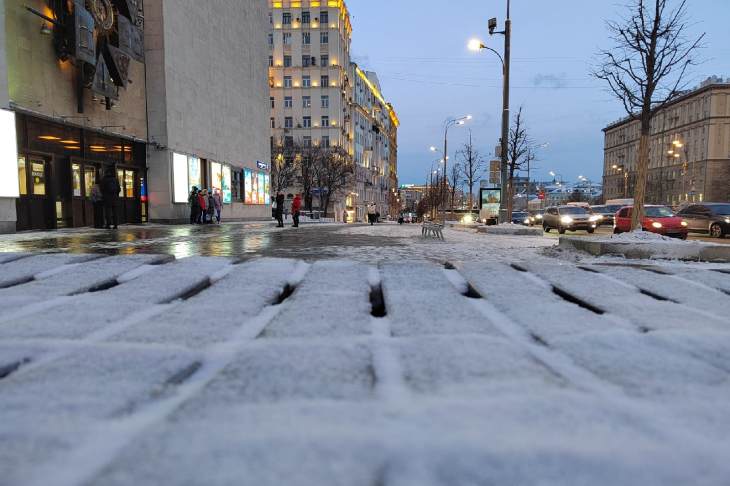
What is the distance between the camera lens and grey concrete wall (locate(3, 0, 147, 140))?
12.9 m

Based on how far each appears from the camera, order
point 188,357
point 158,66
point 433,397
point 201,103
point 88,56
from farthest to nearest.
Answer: point 201,103 → point 158,66 → point 88,56 → point 188,357 → point 433,397

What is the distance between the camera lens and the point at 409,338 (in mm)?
2812

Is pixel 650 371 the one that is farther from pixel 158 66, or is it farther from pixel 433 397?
pixel 158 66

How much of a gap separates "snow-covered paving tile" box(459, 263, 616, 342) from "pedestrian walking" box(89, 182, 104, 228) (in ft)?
49.6

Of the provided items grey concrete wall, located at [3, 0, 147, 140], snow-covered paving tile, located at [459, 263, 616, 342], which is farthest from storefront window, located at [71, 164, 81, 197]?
snow-covered paving tile, located at [459, 263, 616, 342]

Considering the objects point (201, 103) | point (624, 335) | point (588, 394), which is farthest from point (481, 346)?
point (201, 103)

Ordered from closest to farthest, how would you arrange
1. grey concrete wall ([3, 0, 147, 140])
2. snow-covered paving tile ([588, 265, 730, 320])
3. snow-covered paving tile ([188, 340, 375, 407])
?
snow-covered paving tile ([188, 340, 375, 407])
snow-covered paving tile ([588, 265, 730, 320])
grey concrete wall ([3, 0, 147, 140])

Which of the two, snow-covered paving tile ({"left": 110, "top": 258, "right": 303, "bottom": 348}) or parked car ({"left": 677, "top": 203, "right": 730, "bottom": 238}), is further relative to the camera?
parked car ({"left": 677, "top": 203, "right": 730, "bottom": 238})

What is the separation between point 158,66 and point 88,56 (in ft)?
18.9

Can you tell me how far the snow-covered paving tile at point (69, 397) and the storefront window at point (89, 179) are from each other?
1734 centimetres

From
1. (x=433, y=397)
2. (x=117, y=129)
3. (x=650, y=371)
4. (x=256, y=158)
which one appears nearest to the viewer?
(x=433, y=397)

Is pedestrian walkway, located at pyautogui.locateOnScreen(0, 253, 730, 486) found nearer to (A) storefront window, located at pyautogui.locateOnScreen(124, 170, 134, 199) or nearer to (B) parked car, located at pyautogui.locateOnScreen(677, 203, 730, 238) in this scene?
(B) parked car, located at pyautogui.locateOnScreen(677, 203, 730, 238)

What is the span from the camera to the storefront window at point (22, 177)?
44.1 feet

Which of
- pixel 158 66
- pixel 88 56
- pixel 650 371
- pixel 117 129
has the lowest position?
pixel 650 371
